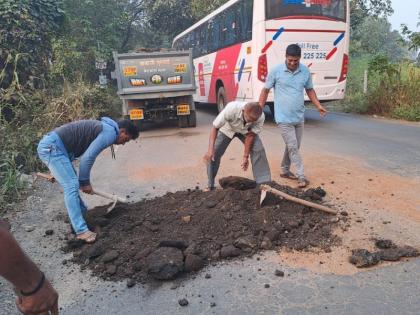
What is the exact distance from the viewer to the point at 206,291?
2977mm

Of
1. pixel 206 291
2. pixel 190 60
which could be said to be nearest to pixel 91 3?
pixel 190 60

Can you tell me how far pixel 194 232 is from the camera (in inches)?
150

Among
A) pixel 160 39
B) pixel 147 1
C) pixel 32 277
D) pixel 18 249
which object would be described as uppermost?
pixel 147 1

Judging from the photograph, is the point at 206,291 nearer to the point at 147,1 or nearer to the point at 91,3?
the point at 91,3

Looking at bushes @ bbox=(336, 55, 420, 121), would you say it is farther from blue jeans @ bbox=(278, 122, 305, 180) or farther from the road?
blue jeans @ bbox=(278, 122, 305, 180)

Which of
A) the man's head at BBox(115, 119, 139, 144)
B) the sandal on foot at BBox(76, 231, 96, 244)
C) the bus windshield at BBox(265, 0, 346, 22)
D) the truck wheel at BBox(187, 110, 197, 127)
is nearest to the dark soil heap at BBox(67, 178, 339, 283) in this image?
the sandal on foot at BBox(76, 231, 96, 244)

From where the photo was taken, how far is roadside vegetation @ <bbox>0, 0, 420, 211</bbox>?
7.27 m

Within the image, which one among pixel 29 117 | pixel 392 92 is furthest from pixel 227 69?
pixel 29 117

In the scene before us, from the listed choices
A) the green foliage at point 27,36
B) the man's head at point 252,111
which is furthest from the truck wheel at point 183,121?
the man's head at point 252,111

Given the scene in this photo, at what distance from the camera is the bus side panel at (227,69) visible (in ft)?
37.6

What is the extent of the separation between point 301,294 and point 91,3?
18.5m

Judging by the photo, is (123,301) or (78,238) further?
(78,238)

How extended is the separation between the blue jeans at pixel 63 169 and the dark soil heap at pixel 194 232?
0.75ft

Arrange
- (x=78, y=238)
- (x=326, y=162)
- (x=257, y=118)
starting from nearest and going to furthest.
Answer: (x=78, y=238)
(x=257, y=118)
(x=326, y=162)
